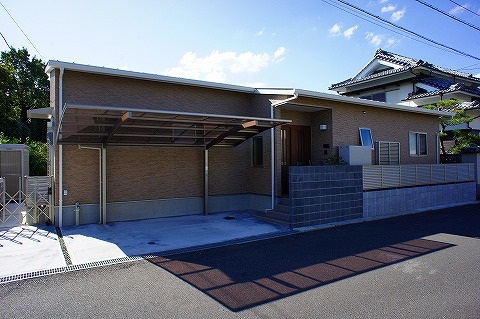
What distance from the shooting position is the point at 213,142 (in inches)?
408

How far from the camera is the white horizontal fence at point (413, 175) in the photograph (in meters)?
11.1

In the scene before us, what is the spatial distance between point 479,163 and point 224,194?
12023 millimetres

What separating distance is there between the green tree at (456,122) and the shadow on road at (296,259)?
8476 mm

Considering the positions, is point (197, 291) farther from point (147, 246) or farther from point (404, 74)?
point (404, 74)

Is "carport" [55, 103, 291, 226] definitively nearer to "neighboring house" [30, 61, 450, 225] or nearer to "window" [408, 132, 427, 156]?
"neighboring house" [30, 61, 450, 225]

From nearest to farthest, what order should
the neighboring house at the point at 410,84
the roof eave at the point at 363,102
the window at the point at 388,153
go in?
the roof eave at the point at 363,102 < the window at the point at 388,153 < the neighboring house at the point at 410,84

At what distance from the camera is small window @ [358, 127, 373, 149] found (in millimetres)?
12656

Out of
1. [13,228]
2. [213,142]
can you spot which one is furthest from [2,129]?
[213,142]

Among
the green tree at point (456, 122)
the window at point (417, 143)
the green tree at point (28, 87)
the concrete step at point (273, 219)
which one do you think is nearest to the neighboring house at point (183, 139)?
the concrete step at point (273, 219)

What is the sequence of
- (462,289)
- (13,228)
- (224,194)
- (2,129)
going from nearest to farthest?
(462,289)
(13,228)
(224,194)
(2,129)

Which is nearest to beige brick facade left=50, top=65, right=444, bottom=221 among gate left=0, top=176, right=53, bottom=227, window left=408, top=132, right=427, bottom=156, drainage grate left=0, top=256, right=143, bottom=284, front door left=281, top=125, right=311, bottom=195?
front door left=281, top=125, right=311, bottom=195

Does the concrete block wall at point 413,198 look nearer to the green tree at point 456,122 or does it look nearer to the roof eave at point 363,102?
the green tree at point 456,122

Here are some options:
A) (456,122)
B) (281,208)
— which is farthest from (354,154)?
(456,122)

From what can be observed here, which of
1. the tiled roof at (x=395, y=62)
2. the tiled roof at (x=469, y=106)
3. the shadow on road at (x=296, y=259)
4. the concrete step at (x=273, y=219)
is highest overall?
the tiled roof at (x=395, y=62)
